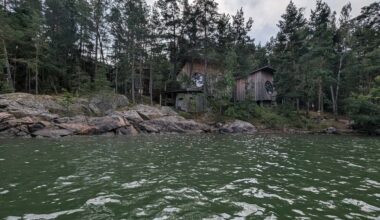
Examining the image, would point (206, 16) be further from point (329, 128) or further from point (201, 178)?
point (201, 178)

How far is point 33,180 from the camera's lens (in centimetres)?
Result: 802

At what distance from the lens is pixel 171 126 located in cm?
2911

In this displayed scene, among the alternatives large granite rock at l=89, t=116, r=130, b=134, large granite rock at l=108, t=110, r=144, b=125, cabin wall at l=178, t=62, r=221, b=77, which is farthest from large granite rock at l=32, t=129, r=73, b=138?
cabin wall at l=178, t=62, r=221, b=77

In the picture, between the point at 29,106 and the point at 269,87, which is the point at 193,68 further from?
the point at 29,106

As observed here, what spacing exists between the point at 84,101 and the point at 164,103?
1443cm

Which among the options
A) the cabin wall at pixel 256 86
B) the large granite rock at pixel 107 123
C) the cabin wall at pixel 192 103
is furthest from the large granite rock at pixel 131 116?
the cabin wall at pixel 256 86

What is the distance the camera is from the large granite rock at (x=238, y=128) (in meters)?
31.0

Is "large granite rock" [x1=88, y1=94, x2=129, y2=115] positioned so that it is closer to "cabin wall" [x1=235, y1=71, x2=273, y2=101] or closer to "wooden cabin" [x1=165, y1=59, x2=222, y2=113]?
"wooden cabin" [x1=165, y1=59, x2=222, y2=113]

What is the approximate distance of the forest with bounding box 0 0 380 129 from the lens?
35156 millimetres

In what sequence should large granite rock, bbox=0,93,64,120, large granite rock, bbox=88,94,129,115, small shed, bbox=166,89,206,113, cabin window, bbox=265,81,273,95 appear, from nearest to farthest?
1. large granite rock, bbox=0,93,64,120
2. large granite rock, bbox=88,94,129,115
3. small shed, bbox=166,89,206,113
4. cabin window, bbox=265,81,273,95

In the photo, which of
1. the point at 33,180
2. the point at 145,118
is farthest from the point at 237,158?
the point at 145,118

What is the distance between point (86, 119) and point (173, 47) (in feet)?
65.9

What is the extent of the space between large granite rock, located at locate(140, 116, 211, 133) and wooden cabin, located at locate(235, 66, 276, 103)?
1347 cm

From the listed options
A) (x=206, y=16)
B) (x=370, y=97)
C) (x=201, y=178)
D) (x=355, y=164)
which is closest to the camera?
(x=201, y=178)
